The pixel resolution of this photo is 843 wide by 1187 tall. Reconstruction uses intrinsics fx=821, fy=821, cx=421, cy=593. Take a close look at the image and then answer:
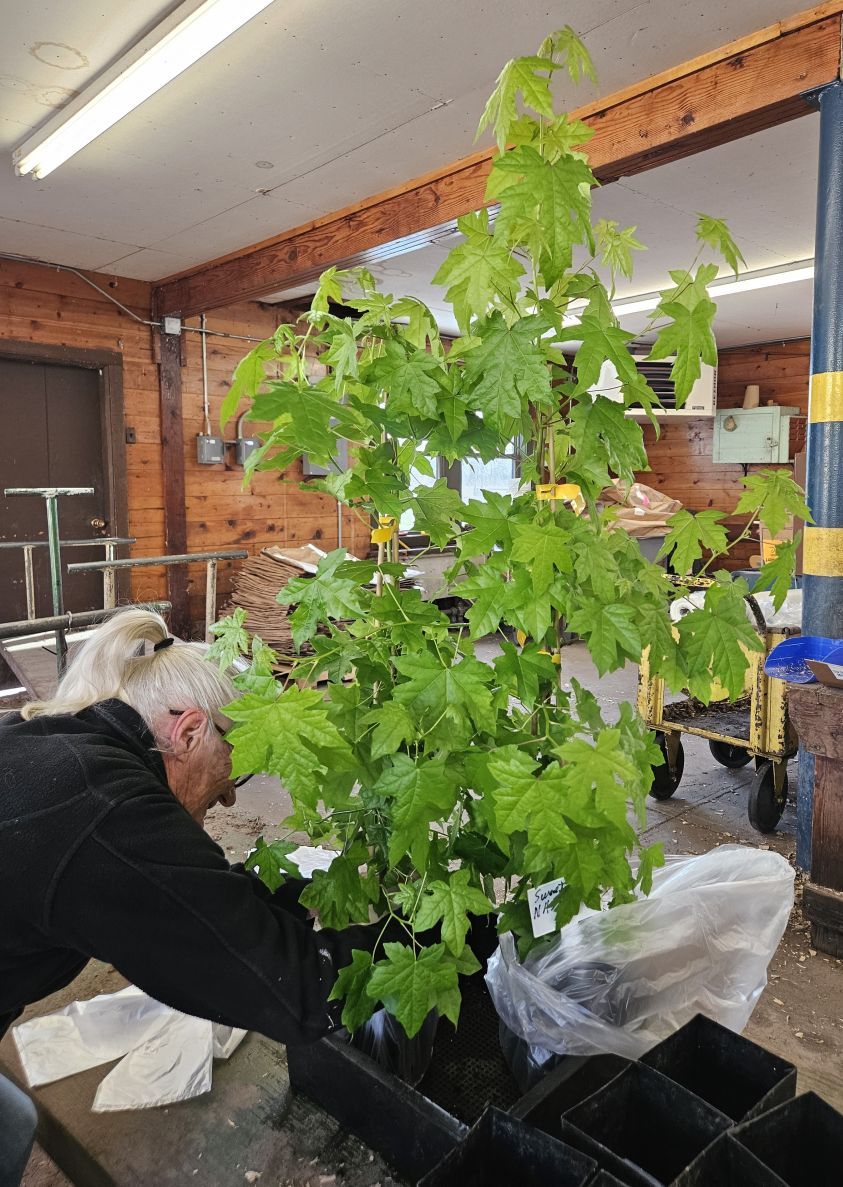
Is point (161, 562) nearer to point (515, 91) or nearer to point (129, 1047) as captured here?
point (129, 1047)

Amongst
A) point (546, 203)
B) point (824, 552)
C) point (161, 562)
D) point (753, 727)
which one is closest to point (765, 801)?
point (753, 727)

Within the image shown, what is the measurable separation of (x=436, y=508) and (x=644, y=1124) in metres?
0.78

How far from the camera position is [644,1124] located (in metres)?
A: 0.97

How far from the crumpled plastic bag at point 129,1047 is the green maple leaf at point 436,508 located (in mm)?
1100

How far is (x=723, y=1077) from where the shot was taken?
1035 mm

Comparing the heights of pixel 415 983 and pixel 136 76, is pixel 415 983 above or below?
below

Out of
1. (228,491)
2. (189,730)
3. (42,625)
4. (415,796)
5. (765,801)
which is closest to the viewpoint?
(415,796)

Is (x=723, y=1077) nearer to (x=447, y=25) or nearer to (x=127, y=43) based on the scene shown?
(x=447, y=25)

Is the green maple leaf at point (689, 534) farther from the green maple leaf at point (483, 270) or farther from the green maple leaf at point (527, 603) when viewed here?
the green maple leaf at point (483, 270)

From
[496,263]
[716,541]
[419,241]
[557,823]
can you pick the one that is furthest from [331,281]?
[419,241]

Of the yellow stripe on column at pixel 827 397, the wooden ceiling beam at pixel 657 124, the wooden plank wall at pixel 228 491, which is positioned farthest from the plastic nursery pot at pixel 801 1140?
the wooden plank wall at pixel 228 491

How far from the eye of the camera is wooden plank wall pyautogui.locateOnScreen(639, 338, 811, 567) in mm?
8211

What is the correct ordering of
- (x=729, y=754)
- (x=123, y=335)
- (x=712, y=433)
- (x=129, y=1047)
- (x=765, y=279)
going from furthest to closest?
(x=712, y=433), (x=123, y=335), (x=765, y=279), (x=729, y=754), (x=129, y=1047)

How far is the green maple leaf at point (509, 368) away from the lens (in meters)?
0.93
